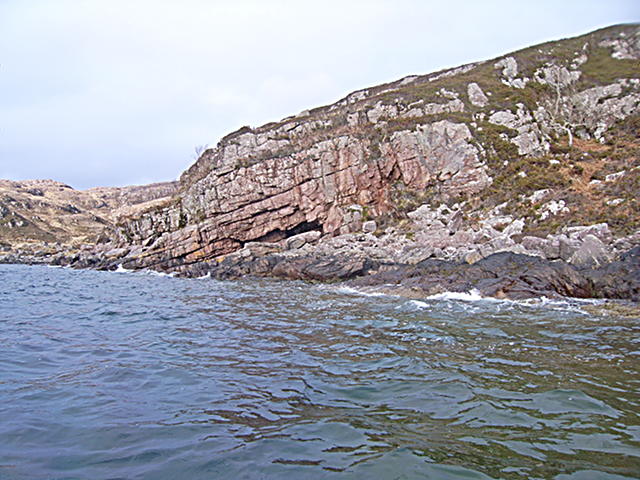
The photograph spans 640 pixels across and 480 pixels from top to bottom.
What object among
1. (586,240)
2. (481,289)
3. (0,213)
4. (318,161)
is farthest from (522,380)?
(0,213)

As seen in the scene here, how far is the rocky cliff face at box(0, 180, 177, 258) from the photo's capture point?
82000 millimetres

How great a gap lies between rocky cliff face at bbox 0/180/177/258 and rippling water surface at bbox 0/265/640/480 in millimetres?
62896

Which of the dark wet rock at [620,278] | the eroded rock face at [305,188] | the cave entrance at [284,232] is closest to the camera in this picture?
the dark wet rock at [620,278]

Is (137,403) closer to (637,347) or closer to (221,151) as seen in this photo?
(637,347)

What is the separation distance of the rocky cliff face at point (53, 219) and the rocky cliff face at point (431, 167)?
3023 centimetres

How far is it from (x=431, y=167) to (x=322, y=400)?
120ft

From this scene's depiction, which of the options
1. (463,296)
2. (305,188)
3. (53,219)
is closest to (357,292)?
(463,296)

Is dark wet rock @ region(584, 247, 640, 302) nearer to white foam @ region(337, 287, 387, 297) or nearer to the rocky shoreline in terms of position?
the rocky shoreline

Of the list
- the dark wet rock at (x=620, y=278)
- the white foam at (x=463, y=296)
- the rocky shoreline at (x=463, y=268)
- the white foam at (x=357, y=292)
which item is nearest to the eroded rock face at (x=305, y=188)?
the rocky shoreline at (x=463, y=268)

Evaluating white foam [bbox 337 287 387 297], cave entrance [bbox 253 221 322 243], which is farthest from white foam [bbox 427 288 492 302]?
cave entrance [bbox 253 221 322 243]

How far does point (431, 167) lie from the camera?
39156 mm

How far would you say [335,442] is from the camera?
433cm

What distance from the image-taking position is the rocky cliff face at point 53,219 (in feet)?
269

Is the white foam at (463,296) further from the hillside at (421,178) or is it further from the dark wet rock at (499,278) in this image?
the hillside at (421,178)
